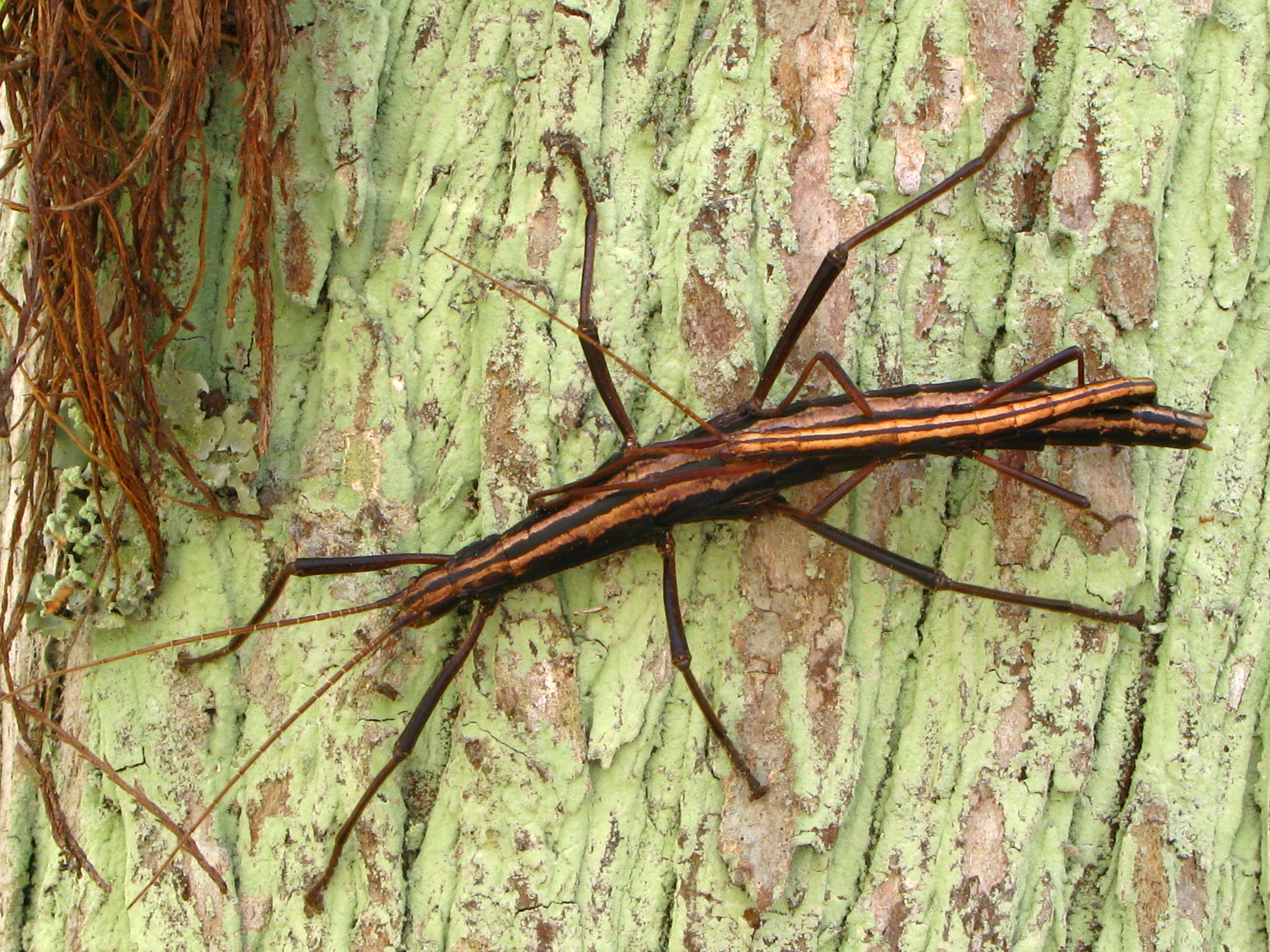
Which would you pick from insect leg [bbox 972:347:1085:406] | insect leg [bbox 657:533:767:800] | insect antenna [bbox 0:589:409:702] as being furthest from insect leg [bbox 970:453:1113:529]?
insect antenna [bbox 0:589:409:702]

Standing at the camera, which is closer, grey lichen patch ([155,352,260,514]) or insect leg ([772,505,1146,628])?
insect leg ([772,505,1146,628])

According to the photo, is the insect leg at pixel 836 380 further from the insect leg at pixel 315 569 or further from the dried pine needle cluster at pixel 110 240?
the dried pine needle cluster at pixel 110 240

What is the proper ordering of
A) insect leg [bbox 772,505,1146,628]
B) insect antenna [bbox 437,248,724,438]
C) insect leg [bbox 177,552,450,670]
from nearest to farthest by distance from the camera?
insect antenna [bbox 437,248,724,438]
insect leg [bbox 772,505,1146,628]
insect leg [bbox 177,552,450,670]

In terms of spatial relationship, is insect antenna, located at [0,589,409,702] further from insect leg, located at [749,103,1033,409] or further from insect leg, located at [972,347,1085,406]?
insect leg, located at [972,347,1085,406]

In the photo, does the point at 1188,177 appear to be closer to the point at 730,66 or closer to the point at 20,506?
the point at 730,66

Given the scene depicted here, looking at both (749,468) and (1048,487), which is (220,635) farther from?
(1048,487)

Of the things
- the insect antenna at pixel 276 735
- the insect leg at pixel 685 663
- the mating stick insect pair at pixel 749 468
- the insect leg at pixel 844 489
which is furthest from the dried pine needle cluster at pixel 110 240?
the insect leg at pixel 844 489
